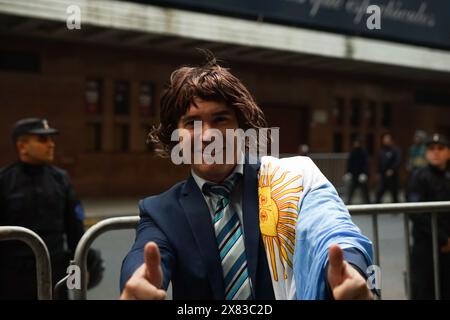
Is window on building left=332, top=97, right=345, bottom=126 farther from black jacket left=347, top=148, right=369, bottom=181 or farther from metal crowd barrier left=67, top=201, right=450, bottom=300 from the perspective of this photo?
metal crowd barrier left=67, top=201, right=450, bottom=300

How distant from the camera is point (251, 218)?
1.34 metres

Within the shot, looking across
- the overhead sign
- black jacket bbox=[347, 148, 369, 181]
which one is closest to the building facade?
the overhead sign

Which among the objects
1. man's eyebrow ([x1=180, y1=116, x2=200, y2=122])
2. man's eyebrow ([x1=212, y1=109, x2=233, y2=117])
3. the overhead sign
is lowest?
man's eyebrow ([x1=180, y1=116, x2=200, y2=122])

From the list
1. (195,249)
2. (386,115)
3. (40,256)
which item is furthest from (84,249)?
(386,115)

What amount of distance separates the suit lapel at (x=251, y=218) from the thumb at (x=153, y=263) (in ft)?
0.99

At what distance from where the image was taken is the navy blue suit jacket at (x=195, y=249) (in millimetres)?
1300

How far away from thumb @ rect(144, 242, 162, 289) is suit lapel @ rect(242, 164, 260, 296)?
0.30 meters

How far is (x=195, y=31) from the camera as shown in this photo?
11109mm

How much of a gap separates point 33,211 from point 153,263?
2828 mm

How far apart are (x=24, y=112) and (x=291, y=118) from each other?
24.4ft

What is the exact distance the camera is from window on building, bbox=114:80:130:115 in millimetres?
12742

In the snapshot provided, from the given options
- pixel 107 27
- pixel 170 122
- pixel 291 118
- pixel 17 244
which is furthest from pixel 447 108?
pixel 170 122

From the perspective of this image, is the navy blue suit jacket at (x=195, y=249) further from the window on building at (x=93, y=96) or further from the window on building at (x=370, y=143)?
the window on building at (x=370, y=143)
